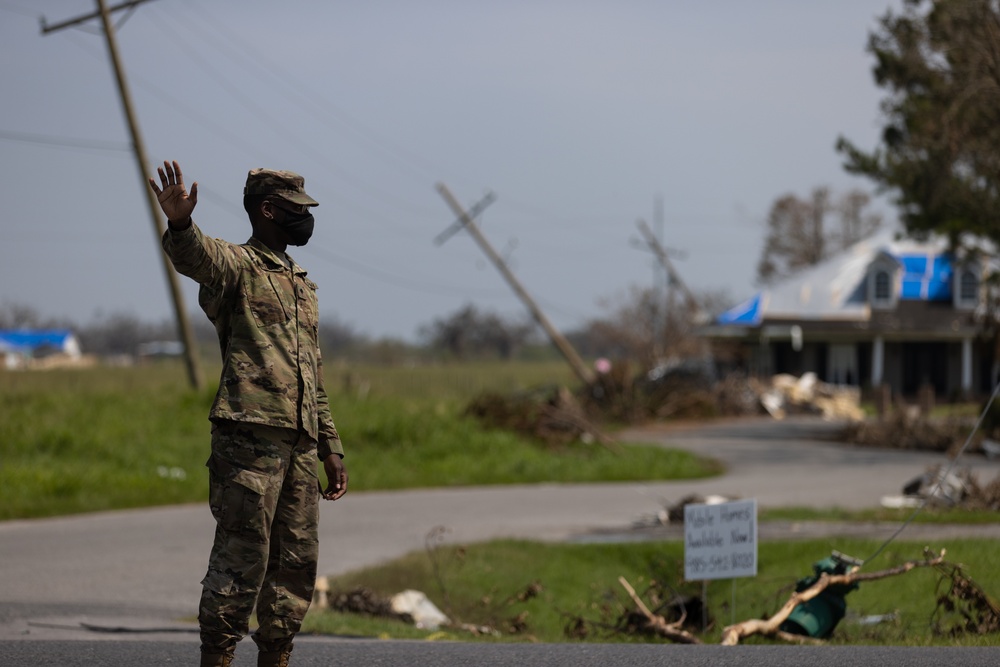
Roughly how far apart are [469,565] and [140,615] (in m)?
3.48

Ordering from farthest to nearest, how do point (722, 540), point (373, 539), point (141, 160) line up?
point (141, 160) → point (373, 539) → point (722, 540)

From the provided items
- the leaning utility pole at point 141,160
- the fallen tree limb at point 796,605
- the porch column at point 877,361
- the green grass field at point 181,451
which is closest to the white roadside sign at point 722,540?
the fallen tree limb at point 796,605

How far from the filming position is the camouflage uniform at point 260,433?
5156 mm

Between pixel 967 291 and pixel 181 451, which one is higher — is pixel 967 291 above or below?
above

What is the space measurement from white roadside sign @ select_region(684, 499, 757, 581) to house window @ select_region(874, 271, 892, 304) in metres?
39.2

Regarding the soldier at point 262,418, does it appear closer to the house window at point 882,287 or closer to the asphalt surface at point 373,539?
the asphalt surface at point 373,539

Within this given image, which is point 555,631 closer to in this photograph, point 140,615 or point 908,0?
point 140,615

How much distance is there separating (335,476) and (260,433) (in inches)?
19.4

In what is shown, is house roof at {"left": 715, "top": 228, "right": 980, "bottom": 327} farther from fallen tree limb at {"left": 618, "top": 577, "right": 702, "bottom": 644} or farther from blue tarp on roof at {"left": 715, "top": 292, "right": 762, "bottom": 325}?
fallen tree limb at {"left": 618, "top": 577, "right": 702, "bottom": 644}

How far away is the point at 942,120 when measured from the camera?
21.1 metres

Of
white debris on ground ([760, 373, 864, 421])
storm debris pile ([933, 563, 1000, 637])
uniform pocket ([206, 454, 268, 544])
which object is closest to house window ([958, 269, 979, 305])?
white debris on ground ([760, 373, 864, 421])

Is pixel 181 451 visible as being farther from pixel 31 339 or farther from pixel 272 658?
pixel 31 339

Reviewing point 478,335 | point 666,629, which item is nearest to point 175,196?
point 666,629

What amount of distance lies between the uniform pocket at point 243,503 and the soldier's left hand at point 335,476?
46 centimetres
